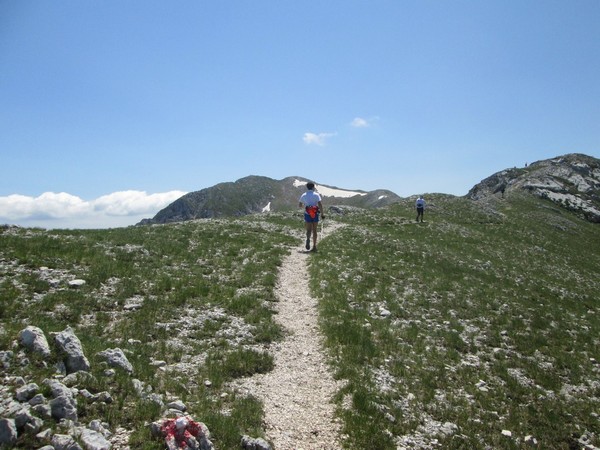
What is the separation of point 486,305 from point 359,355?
12.5 metres

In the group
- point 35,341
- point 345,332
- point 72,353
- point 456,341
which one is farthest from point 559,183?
point 35,341

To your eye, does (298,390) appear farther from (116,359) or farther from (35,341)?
(35,341)

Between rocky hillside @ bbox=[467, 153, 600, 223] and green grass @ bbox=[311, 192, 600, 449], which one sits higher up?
rocky hillside @ bbox=[467, 153, 600, 223]

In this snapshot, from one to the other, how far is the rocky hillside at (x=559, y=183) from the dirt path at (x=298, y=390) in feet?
320

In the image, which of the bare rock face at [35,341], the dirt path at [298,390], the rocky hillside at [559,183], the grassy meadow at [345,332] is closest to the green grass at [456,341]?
the grassy meadow at [345,332]

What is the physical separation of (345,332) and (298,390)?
4.46 m

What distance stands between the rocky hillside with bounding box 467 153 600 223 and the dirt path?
97.6 m

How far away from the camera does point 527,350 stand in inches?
665

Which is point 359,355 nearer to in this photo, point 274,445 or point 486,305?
point 274,445

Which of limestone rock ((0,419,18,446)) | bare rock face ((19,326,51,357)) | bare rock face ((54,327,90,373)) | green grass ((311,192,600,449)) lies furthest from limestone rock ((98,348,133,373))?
green grass ((311,192,600,449))

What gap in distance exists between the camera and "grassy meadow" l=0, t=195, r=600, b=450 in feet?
32.8

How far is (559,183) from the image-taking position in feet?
357

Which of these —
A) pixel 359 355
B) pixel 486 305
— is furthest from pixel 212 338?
pixel 486 305

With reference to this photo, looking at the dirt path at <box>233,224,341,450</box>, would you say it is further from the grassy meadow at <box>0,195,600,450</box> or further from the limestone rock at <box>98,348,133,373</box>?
the limestone rock at <box>98,348,133,373</box>
